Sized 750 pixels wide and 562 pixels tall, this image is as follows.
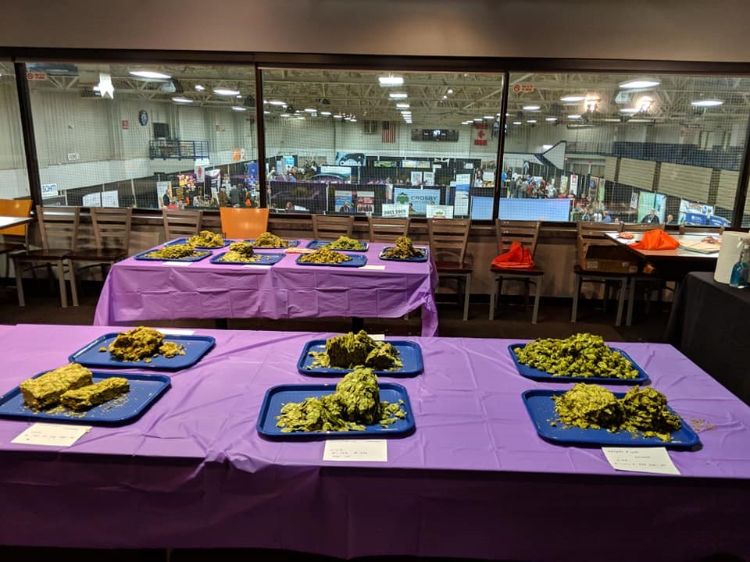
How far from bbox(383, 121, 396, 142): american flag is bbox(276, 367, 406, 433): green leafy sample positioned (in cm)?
376

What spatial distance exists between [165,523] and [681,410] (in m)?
1.53

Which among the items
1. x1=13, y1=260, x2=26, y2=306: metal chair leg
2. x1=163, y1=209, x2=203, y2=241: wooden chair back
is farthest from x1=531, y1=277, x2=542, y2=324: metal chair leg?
x1=13, y1=260, x2=26, y2=306: metal chair leg

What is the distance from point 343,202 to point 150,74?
6.81 ft

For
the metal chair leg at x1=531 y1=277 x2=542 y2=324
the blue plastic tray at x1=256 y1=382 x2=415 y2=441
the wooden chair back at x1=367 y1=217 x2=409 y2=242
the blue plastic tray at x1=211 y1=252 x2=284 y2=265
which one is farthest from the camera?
the wooden chair back at x1=367 y1=217 x2=409 y2=242

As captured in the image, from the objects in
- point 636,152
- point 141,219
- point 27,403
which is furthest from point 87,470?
point 636,152

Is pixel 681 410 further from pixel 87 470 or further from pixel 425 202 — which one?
pixel 425 202

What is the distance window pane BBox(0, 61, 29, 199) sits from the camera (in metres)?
4.88

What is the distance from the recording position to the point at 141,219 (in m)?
5.02

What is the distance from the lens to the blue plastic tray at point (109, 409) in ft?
4.91

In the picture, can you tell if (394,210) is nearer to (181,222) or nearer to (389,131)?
(389,131)

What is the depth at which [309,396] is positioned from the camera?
168 cm

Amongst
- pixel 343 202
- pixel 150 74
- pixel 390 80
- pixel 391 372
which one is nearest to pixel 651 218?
pixel 390 80

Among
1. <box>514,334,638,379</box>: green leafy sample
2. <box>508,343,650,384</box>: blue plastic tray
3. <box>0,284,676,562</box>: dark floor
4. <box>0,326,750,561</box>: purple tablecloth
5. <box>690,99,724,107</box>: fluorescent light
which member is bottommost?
<box>0,284,676,562</box>: dark floor

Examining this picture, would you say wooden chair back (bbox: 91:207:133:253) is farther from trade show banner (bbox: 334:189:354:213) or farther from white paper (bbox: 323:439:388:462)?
white paper (bbox: 323:439:388:462)
